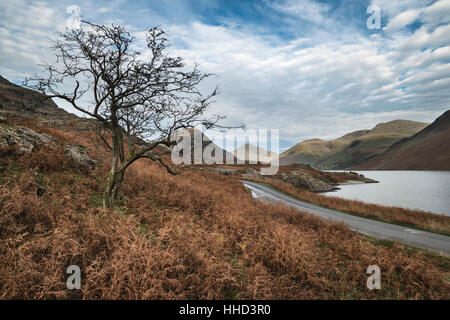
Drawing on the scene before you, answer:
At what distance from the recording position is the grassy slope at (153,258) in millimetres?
3719

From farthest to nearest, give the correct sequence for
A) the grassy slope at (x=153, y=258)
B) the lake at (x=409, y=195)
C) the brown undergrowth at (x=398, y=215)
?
the lake at (x=409, y=195), the brown undergrowth at (x=398, y=215), the grassy slope at (x=153, y=258)

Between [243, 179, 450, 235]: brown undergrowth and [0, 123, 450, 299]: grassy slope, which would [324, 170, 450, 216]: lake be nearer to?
[243, 179, 450, 235]: brown undergrowth

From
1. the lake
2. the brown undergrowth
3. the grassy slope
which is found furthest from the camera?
the lake

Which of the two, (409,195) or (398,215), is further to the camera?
(409,195)

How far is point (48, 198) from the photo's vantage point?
7.19m

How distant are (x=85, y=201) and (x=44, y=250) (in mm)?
3954

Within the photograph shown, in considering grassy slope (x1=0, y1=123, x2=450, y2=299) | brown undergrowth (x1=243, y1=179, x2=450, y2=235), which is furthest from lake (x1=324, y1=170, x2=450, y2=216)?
grassy slope (x1=0, y1=123, x2=450, y2=299)

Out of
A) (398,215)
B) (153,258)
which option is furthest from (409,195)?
(153,258)

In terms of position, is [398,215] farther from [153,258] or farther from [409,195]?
[409,195]

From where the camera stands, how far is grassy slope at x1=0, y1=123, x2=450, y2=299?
3.72m

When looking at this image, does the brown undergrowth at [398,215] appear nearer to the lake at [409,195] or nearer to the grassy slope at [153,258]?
the lake at [409,195]

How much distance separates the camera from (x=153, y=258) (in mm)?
4203

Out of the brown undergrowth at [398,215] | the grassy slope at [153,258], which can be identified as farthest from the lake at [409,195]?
the grassy slope at [153,258]
